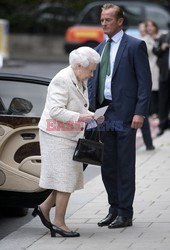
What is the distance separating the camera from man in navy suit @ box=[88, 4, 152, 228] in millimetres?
7250

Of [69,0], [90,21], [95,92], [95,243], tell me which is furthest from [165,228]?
[69,0]

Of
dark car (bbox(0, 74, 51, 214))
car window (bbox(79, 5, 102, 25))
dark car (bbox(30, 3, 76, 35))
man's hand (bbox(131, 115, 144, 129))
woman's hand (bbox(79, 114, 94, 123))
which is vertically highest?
woman's hand (bbox(79, 114, 94, 123))

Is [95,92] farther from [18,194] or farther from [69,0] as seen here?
[69,0]

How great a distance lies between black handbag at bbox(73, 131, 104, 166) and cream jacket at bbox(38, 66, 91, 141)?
0.11m

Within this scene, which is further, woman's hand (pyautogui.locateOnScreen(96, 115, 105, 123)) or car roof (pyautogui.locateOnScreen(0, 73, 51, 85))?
car roof (pyautogui.locateOnScreen(0, 73, 51, 85))

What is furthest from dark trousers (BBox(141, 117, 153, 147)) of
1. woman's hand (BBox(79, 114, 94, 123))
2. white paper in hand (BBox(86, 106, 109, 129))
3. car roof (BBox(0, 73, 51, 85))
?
woman's hand (BBox(79, 114, 94, 123))

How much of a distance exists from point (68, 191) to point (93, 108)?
843 millimetres

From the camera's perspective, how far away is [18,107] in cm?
777

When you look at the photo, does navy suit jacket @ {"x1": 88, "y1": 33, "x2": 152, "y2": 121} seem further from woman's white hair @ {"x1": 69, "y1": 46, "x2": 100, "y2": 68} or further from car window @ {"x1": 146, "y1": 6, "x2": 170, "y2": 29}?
car window @ {"x1": 146, "y1": 6, "x2": 170, "y2": 29}

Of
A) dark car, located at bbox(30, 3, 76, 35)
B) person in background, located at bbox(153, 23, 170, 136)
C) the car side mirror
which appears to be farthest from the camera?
dark car, located at bbox(30, 3, 76, 35)

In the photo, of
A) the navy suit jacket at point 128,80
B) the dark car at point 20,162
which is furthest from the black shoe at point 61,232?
the navy suit jacket at point 128,80

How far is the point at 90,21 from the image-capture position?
26453mm

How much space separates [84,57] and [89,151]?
2.37 ft

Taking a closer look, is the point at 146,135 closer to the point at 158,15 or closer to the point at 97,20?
the point at 158,15
